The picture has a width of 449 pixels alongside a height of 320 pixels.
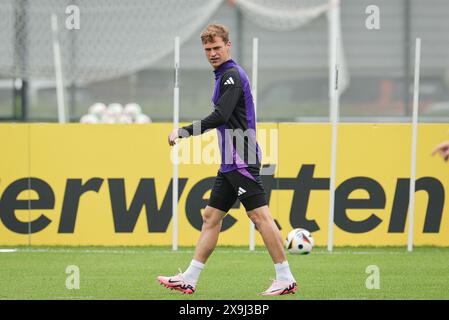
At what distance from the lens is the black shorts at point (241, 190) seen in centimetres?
892

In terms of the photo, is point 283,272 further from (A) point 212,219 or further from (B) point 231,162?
(B) point 231,162

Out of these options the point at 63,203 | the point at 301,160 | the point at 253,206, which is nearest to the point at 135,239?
the point at 63,203

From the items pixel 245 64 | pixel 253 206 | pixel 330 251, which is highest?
pixel 245 64

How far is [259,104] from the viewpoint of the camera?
1848cm

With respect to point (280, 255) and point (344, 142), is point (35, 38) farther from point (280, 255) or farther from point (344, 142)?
point (280, 255)

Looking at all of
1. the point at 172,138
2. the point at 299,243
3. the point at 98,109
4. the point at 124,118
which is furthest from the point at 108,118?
the point at 172,138

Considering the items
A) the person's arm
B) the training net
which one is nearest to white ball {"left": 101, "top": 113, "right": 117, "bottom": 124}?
the training net

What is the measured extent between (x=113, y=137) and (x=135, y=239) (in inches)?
48.4

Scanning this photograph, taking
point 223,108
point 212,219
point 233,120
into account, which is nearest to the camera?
point 223,108

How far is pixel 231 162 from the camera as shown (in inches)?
353

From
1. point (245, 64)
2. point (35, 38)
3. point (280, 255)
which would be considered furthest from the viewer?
point (245, 64)

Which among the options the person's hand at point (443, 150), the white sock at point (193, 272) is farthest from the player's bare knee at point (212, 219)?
the person's hand at point (443, 150)

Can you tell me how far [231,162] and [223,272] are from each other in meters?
1.78

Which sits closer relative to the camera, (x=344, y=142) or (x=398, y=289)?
(x=398, y=289)
